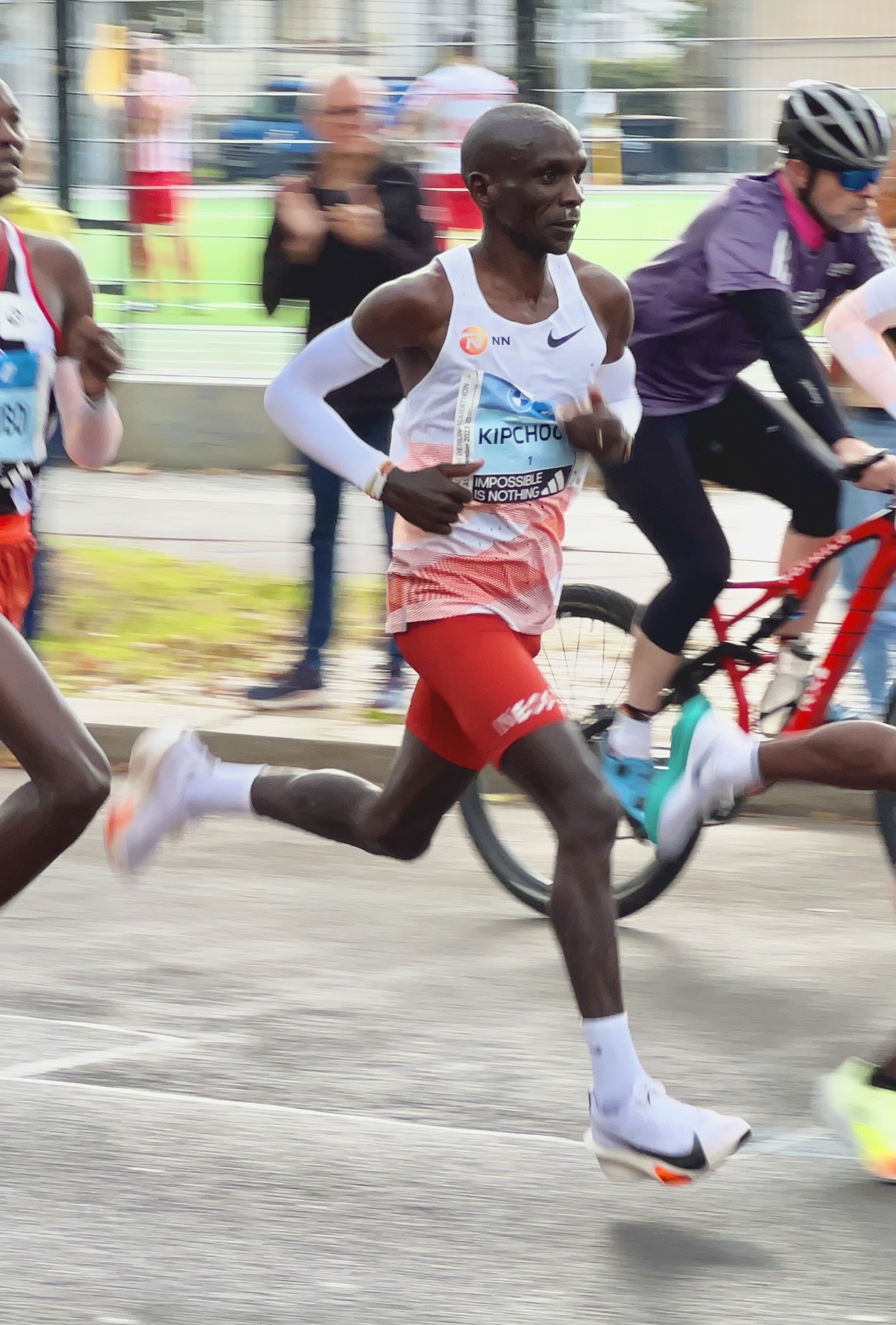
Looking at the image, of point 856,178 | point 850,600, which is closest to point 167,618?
point 850,600

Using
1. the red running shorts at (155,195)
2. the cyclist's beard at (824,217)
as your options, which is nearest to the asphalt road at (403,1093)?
the cyclist's beard at (824,217)

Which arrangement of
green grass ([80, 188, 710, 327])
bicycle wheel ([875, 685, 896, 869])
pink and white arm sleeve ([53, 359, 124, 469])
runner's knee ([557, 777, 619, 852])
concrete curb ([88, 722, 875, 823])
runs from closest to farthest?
runner's knee ([557, 777, 619, 852]) < pink and white arm sleeve ([53, 359, 124, 469]) < bicycle wheel ([875, 685, 896, 869]) < concrete curb ([88, 722, 875, 823]) < green grass ([80, 188, 710, 327])

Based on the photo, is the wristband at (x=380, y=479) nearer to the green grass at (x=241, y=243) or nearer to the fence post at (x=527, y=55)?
the fence post at (x=527, y=55)

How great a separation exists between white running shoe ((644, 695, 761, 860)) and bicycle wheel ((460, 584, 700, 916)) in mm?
1031

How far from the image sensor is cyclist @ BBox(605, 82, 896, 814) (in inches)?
234

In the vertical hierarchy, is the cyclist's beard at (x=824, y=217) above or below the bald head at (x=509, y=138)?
below

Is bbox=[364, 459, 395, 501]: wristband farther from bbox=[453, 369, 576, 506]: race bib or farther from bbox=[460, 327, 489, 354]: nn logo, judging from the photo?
bbox=[460, 327, 489, 354]: nn logo

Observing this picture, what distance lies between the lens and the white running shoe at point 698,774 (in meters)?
4.91

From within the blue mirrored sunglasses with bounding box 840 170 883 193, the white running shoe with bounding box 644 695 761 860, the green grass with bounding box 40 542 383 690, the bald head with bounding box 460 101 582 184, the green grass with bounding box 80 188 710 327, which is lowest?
the green grass with bounding box 40 542 383 690

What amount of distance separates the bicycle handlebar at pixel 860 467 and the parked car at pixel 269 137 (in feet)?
27.0

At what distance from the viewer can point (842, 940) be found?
6.19m

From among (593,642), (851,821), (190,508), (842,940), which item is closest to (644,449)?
(593,642)

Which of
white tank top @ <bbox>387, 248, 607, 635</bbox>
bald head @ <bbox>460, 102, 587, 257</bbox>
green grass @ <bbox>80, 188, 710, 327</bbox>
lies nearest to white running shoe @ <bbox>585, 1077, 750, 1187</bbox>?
white tank top @ <bbox>387, 248, 607, 635</bbox>

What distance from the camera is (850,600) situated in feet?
20.4
